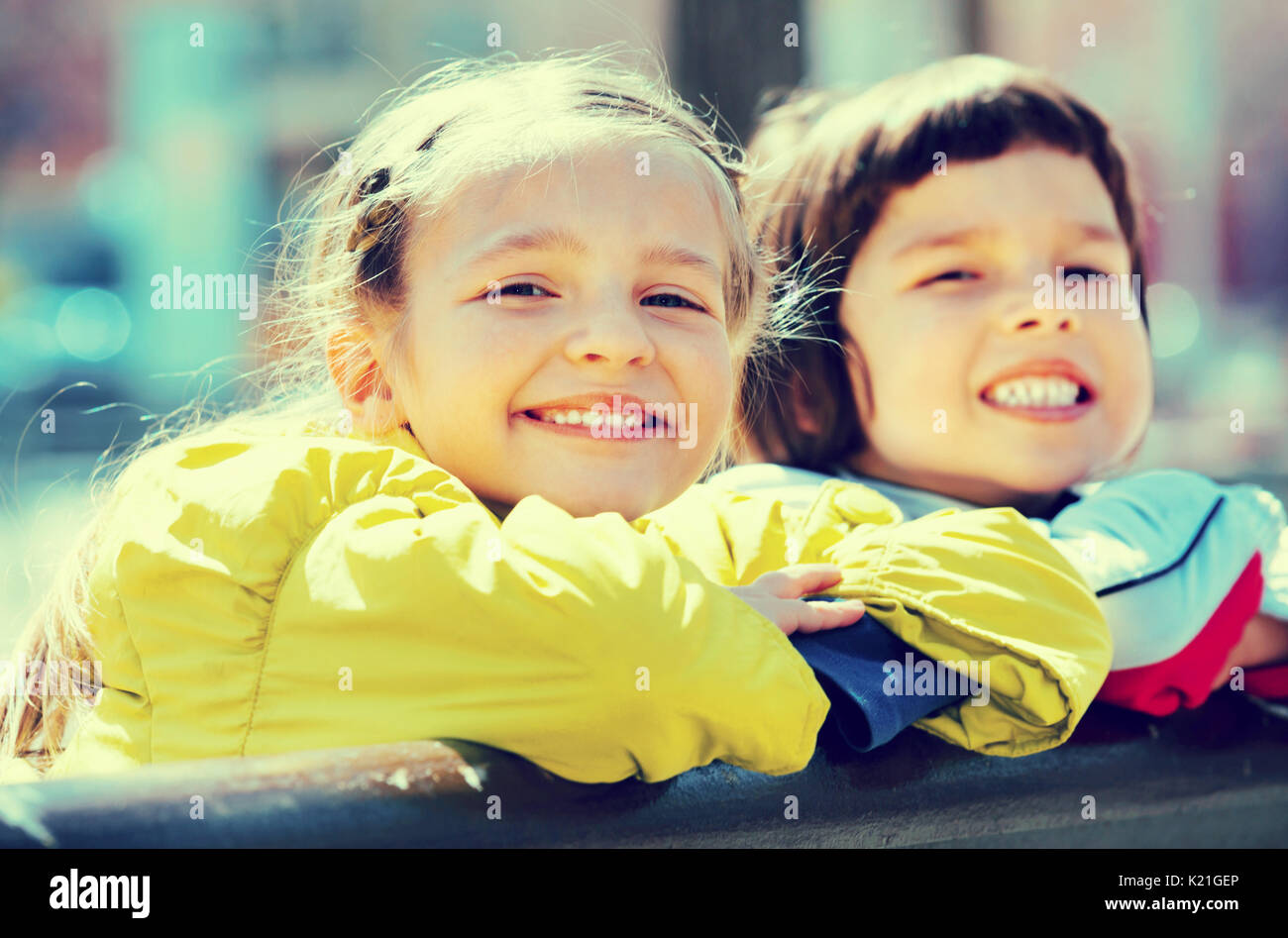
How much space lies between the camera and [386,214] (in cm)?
150

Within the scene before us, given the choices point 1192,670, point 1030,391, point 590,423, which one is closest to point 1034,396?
point 1030,391

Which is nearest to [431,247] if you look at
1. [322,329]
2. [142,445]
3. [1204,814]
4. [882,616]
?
[322,329]

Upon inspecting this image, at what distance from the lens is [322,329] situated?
1594mm

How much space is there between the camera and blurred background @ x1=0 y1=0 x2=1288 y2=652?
8.10m

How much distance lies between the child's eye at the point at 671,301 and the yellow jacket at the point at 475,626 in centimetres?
35

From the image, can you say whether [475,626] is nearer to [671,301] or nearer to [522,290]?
[522,290]

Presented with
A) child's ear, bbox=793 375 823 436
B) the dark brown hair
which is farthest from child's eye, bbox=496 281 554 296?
child's ear, bbox=793 375 823 436

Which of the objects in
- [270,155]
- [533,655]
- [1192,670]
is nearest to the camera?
[533,655]

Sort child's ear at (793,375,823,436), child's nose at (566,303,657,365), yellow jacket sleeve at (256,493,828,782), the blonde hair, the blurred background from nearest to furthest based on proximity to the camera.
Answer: yellow jacket sleeve at (256,493,828,782), child's nose at (566,303,657,365), the blonde hair, child's ear at (793,375,823,436), the blurred background

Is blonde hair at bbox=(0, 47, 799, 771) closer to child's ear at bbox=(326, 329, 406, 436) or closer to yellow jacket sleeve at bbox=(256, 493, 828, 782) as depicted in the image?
child's ear at bbox=(326, 329, 406, 436)

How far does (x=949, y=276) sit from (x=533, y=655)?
1.15 metres

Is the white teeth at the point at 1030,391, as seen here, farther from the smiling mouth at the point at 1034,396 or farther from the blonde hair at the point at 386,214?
the blonde hair at the point at 386,214

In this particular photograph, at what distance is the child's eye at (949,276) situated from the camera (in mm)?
1912

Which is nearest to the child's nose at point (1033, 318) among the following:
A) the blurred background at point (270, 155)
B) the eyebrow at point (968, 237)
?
the eyebrow at point (968, 237)
